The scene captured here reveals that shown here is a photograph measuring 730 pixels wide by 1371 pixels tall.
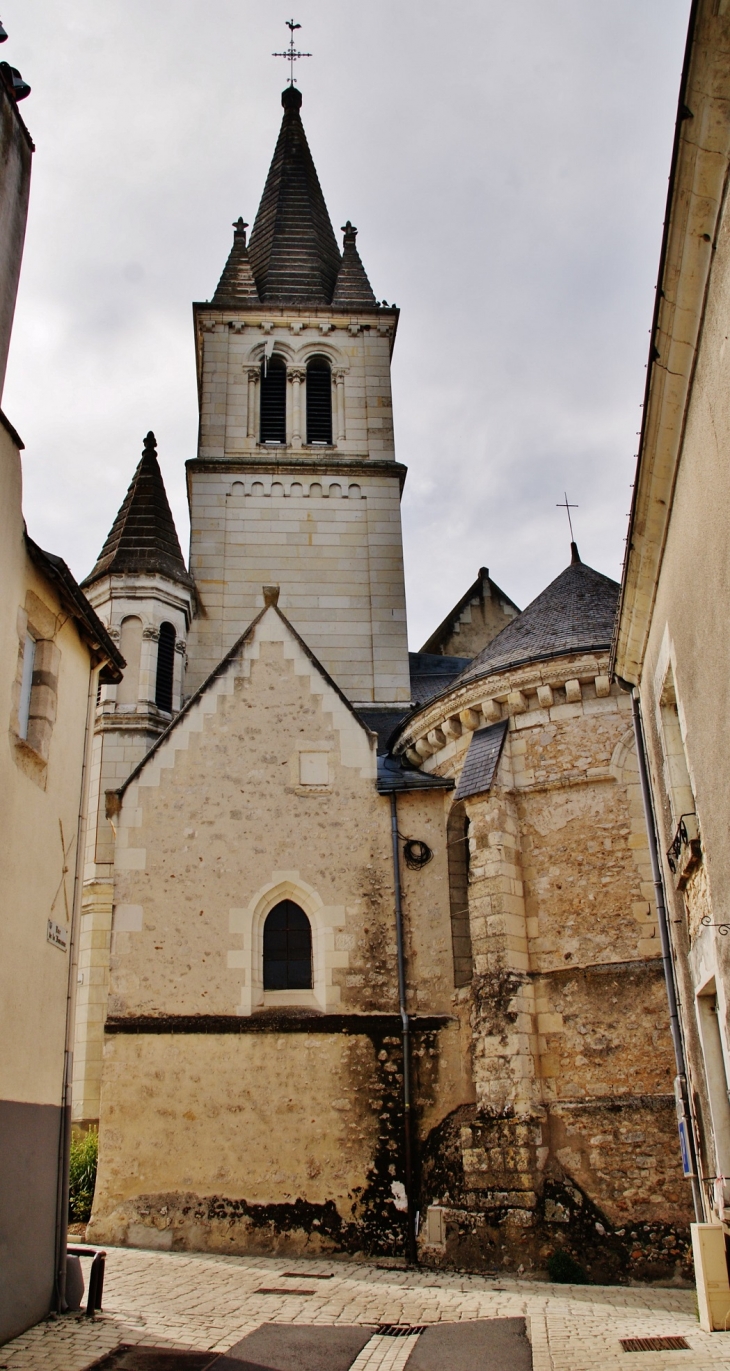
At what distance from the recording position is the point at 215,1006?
1243 cm

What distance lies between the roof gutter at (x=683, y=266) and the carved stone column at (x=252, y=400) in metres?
15.9

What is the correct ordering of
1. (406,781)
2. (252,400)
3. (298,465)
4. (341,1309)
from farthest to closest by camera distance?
(252,400) < (298,465) < (406,781) < (341,1309)

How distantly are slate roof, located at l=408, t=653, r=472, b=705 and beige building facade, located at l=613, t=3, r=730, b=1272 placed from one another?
10.3 metres

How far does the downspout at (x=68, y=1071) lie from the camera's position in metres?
8.12

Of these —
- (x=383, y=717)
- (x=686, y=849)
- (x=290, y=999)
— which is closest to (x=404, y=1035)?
(x=290, y=999)

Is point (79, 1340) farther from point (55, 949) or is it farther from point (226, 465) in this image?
point (226, 465)

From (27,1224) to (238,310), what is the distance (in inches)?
794

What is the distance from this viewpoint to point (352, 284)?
82.4ft

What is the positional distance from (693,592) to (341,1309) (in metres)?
6.31

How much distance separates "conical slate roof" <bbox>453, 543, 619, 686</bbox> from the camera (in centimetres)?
1269

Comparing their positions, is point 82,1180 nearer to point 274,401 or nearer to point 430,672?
point 430,672

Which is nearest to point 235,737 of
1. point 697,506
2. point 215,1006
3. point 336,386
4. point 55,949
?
point 215,1006

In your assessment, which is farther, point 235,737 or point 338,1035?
point 235,737

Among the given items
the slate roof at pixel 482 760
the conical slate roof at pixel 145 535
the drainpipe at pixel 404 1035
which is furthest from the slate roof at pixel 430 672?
the slate roof at pixel 482 760
